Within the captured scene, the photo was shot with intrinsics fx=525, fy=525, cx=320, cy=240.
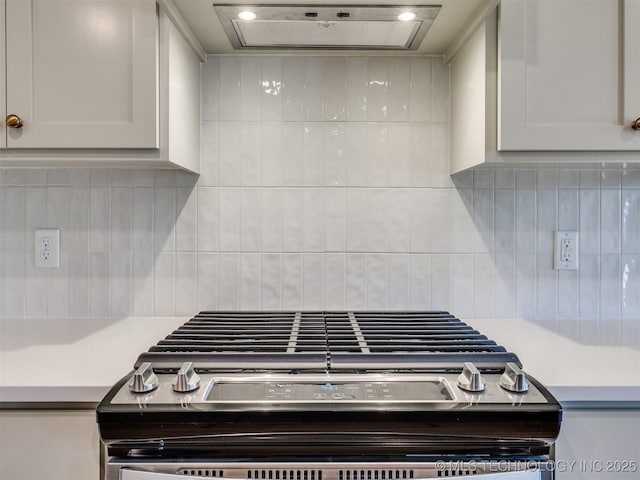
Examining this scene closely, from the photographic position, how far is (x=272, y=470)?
880 millimetres

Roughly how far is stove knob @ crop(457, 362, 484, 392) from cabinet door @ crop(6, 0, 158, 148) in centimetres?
86

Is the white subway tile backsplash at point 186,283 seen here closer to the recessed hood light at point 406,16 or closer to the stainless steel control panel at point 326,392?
the stainless steel control panel at point 326,392

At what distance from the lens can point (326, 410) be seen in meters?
0.86

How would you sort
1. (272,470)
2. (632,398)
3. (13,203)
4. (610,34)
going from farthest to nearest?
1. (13,203)
2. (610,34)
3. (632,398)
4. (272,470)

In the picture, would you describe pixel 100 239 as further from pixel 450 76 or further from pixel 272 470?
pixel 450 76

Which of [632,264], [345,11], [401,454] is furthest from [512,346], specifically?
[345,11]

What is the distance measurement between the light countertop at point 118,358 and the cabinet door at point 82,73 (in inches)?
19.0

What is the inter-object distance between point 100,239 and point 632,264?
1638 mm

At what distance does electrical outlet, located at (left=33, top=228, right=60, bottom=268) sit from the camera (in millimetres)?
1586

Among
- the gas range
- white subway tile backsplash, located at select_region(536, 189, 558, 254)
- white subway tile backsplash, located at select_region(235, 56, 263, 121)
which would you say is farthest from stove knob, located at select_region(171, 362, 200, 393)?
white subway tile backsplash, located at select_region(536, 189, 558, 254)

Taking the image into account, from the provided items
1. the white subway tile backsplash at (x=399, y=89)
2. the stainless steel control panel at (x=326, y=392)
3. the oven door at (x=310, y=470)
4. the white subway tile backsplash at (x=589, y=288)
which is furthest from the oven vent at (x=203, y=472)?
the white subway tile backsplash at (x=589, y=288)

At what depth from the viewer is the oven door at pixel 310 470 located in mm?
873

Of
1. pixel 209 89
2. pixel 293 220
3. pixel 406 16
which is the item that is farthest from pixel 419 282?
pixel 209 89

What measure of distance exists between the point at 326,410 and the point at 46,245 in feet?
3.75
